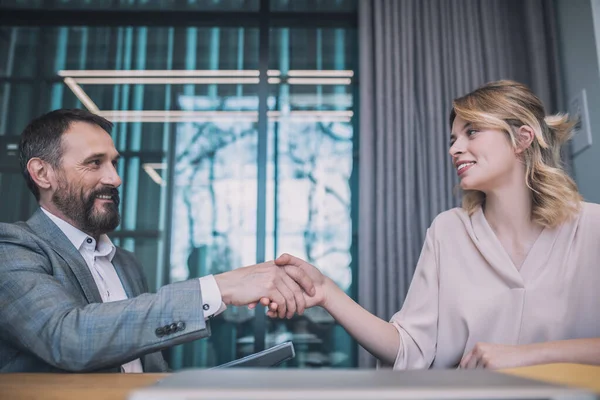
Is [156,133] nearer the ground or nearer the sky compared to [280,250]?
nearer the sky

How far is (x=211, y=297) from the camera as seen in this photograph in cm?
114

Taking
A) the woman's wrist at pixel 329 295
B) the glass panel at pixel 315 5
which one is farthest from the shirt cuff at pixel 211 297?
the glass panel at pixel 315 5

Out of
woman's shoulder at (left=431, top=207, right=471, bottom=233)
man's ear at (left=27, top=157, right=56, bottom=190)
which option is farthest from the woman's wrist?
man's ear at (left=27, top=157, right=56, bottom=190)

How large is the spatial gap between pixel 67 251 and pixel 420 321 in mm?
934

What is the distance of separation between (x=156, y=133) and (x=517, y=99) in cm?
216

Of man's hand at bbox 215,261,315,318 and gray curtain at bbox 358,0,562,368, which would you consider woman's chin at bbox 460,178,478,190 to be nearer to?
man's hand at bbox 215,261,315,318

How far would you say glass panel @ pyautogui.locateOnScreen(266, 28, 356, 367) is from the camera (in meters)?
2.94

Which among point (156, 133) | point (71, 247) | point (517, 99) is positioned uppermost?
point (156, 133)

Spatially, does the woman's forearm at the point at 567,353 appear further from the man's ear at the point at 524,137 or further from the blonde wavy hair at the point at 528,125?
the man's ear at the point at 524,137

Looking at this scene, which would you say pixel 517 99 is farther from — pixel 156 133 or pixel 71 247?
pixel 156 133

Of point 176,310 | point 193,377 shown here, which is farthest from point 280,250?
point 193,377

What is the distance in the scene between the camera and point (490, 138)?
61.2 inches

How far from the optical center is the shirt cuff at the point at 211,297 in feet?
3.68

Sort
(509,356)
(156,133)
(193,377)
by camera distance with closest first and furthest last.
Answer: (193,377) → (509,356) → (156,133)
